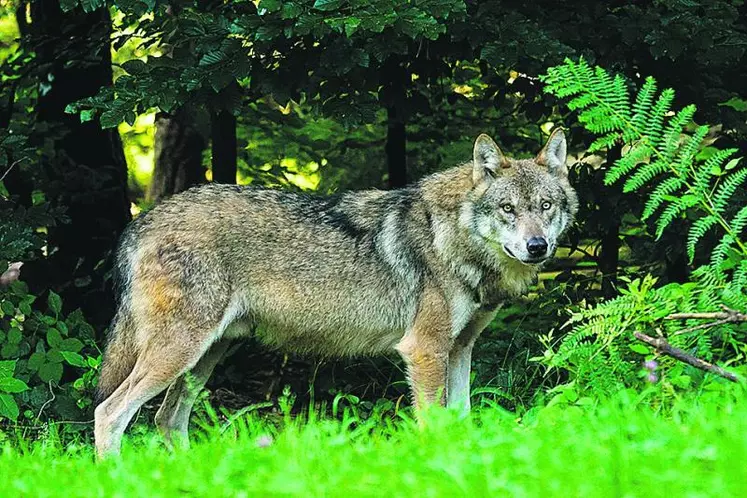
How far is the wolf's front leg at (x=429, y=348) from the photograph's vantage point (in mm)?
6723

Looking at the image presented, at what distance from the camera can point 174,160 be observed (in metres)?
12.6

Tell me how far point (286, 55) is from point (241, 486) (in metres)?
4.09

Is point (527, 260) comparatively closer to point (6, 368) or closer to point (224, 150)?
point (6, 368)

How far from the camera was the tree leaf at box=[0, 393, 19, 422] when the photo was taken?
6591mm

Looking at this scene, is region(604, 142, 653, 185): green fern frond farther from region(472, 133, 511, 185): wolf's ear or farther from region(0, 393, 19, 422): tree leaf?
region(0, 393, 19, 422): tree leaf

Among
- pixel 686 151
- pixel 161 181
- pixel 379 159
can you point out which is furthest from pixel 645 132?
pixel 161 181

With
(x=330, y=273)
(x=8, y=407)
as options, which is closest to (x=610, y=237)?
(x=330, y=273)

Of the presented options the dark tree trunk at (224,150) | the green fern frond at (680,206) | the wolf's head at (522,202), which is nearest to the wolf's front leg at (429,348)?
the wolf's head at (522,202)

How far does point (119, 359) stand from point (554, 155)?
311 cm

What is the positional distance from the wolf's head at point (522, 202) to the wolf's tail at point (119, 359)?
2306 mm

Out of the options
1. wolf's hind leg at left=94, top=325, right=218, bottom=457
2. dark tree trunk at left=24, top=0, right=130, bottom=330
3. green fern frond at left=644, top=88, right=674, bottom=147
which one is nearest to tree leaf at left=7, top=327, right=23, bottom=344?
wolf's hind leg at left=94, top=325, right=218, bottom=457

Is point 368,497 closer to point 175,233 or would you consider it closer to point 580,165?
point 175,233

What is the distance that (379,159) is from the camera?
10141 mm

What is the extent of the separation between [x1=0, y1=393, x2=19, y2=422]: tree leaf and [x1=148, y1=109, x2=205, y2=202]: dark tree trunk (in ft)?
19.7
